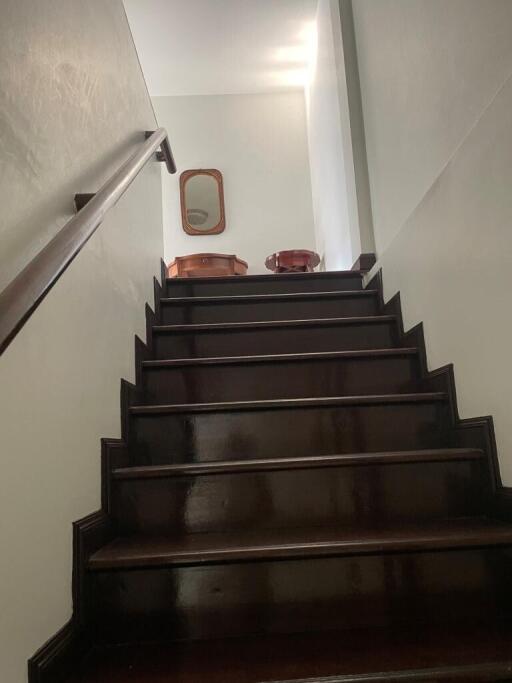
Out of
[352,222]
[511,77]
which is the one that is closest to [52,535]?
[511,77]

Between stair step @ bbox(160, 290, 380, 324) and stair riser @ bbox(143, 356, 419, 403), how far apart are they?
1.88 ft

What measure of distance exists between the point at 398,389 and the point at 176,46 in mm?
4127

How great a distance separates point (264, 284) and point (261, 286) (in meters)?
0.02

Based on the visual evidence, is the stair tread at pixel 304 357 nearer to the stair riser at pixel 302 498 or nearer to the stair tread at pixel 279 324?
the stair tread at pixel 279 324

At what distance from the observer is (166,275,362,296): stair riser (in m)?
2.82

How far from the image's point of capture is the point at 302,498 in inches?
56.1

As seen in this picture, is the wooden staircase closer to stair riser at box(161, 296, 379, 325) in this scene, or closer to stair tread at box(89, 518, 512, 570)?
stair tread at box(89, 518, 512, 570)

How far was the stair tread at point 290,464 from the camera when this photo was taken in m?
1.41

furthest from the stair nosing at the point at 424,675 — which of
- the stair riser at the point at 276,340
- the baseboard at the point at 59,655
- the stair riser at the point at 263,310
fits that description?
the stair riser at the point at 263,310

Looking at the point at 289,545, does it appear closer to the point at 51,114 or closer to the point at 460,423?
the point at 460,423

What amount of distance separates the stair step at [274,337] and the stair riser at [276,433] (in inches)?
23.1

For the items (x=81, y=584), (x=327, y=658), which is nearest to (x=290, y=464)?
(x=327, y=658)

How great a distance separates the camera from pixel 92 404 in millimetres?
1354

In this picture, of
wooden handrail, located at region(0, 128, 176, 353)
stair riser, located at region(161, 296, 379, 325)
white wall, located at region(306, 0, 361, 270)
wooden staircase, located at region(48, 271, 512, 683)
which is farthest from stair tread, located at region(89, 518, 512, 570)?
white wall, located at region(306, 0, 361, 270)
